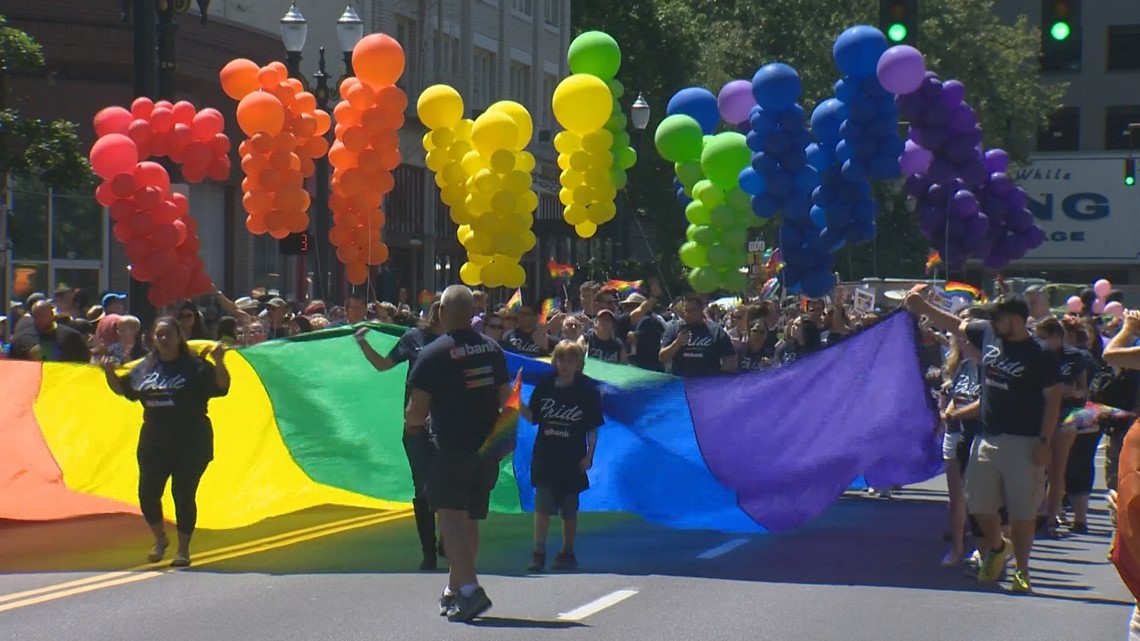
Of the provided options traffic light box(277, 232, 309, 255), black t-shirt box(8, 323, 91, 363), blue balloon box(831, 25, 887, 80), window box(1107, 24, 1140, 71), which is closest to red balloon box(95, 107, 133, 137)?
black t-shirt box(8, 323, 91, 363)

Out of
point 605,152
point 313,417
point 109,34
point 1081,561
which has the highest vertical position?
point 109,34

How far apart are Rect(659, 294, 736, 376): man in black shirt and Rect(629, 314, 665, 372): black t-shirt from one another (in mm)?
1410

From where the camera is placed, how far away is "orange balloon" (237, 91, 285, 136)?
1897 cm

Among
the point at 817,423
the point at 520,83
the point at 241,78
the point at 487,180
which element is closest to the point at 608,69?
the point at 487,180

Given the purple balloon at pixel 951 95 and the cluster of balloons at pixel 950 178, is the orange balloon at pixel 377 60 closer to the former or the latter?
the cluster of balloons at pixel 950 178

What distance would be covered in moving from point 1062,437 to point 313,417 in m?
6.03

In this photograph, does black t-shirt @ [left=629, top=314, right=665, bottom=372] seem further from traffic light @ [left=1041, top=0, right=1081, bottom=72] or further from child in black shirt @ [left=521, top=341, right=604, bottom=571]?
child in black shirt @ [left=521, top=341, right=604, bottom=571]

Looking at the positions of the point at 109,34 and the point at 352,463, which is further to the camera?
the point at 109,34

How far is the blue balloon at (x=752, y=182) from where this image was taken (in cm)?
2103

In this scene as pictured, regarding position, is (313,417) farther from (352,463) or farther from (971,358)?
(971,358)

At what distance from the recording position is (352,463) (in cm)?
1330

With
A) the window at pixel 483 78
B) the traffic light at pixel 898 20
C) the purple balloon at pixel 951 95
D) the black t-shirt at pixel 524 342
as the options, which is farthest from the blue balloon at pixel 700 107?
the window at pixel 483 78

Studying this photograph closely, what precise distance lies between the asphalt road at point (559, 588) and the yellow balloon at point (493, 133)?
663 centimetres

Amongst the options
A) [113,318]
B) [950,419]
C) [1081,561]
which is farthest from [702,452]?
[113,318]
